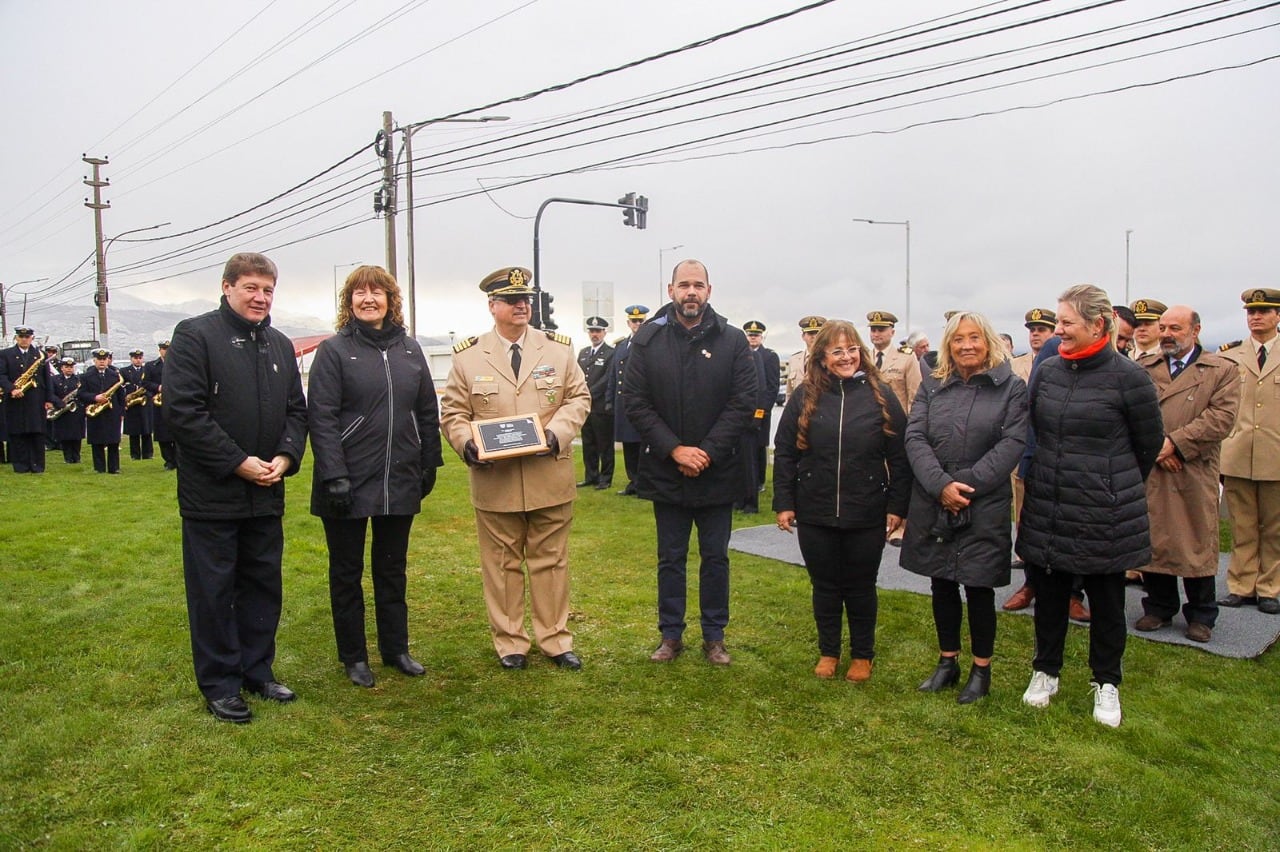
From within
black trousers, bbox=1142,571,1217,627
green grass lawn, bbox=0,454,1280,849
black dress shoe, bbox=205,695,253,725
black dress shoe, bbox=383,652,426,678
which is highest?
black trousers, bbox=1142,571,1217,627

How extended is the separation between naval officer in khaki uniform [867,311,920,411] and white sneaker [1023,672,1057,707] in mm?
4036

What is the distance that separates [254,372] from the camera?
4.29m

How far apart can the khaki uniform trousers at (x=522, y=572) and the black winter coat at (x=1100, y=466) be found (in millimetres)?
2465

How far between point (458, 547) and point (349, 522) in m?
3.69

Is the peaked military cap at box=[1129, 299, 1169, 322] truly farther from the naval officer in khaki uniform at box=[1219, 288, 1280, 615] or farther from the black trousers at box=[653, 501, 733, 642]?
the black trousers at box=[653, 501, 733, 642]

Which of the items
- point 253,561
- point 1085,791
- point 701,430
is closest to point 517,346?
point 701,430

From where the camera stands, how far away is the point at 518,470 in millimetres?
4965

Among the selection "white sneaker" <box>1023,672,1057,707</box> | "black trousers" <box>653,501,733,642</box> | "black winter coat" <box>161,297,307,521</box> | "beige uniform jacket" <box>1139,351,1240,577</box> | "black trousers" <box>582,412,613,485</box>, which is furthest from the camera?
"black trousers" <box>582,412,613,485</box>

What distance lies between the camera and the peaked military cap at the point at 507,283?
5.05 meters

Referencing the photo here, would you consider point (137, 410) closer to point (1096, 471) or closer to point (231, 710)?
point (231, 710)

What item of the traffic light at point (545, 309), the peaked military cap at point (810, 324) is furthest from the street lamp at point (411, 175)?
the peaked military cap at point (810, 324)

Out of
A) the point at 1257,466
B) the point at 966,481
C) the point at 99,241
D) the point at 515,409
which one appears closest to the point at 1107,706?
the point at 966,481

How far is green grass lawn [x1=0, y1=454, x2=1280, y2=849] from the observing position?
329 cm

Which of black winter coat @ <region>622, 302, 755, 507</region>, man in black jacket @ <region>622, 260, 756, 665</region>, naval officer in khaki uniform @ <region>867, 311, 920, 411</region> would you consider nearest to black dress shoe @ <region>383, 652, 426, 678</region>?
man in black jacket @ <region>622, 260, 756, 665</region>
